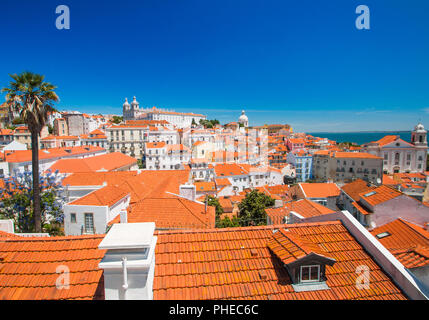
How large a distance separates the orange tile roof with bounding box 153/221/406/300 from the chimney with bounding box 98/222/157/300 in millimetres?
860

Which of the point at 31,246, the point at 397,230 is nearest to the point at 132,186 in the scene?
the point at 31,246

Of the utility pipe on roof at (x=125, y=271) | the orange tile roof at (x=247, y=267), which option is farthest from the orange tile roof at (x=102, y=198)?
the utility pipe on roof at (x=125, y=271)

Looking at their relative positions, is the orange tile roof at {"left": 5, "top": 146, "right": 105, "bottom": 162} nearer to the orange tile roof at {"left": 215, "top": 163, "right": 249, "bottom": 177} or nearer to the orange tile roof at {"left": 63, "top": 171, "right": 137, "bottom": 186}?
the orange tile roof at {"left": 63, "top": 171, "right": 137, "bottom": 186}

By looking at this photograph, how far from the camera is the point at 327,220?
725cm

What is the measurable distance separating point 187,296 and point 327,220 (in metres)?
4.83

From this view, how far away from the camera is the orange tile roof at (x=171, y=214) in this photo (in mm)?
12836

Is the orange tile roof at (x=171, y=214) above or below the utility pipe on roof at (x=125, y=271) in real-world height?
below

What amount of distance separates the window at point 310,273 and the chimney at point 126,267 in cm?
323

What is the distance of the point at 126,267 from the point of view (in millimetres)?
3969

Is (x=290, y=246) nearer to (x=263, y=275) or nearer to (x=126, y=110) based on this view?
(x=263, y=275)

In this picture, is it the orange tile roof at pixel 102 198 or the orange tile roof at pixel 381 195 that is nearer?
the orange tile roof at pixel 381 195

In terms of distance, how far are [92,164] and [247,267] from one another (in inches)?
1617

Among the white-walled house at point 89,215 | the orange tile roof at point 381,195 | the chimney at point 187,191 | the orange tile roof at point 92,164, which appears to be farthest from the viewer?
the orange tile roof at point 92,164

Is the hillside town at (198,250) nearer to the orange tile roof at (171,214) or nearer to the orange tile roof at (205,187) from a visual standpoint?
the orange tile roof at (171,214)
